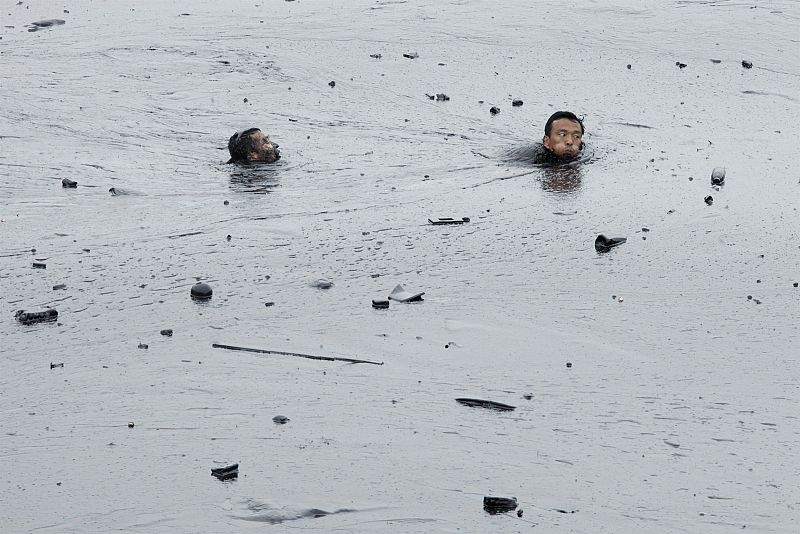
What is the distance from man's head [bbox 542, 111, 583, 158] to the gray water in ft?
0.74

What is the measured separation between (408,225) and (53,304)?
2.96 metres

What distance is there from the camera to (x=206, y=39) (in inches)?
652

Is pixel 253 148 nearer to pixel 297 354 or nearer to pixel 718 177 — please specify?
pixel 718 177

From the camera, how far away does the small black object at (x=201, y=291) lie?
27.2 ft

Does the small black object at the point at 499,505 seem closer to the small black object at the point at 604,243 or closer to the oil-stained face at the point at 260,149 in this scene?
the small black object at the point at 604,243

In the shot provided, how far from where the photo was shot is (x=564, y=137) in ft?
39.6

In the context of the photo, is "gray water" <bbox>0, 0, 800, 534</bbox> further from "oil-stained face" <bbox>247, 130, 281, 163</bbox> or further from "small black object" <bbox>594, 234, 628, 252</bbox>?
"oil-stained face" <bbox>247, 130, 281, 163</bbox>

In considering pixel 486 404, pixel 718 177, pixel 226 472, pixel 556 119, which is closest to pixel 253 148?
pixel 556 119

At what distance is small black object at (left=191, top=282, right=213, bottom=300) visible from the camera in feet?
27.2

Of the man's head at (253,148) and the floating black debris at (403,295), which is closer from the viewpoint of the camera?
the floating black debris at (403,295)

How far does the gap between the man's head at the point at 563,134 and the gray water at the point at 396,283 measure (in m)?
0.23

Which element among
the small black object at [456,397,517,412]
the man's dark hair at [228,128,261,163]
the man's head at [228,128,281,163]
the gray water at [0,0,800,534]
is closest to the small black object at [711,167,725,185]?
the gray water at [0,0,800,534]

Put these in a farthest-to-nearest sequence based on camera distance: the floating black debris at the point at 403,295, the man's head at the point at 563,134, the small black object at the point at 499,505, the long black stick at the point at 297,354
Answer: the man's head at the point at 563,134 → the floating black debris at the point at 403,295 → the long black stick at the point at 297,354 → the small black object at the point at 499,505

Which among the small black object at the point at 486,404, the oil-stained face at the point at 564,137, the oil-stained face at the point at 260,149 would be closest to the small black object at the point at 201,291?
the small black object at the point at 486,404
